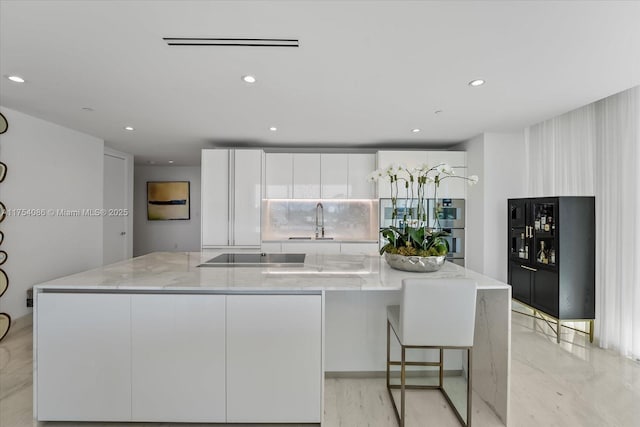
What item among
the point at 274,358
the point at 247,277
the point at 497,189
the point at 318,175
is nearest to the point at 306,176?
the point at 318,175

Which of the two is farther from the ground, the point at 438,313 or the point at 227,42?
the point at 227,42

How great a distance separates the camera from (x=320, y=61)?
199cm

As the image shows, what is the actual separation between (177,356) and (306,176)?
10.4 ft

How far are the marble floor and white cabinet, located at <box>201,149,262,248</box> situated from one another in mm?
2274

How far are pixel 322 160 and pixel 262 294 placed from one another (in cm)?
307

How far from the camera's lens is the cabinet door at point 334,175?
4457mm

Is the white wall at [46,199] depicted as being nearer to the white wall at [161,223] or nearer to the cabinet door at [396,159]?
the white wall at [161,223]

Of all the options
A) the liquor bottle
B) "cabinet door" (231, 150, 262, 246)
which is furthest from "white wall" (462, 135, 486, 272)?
"cabinet door" (231, 150, 262, 246)

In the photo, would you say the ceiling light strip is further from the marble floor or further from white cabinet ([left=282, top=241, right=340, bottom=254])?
white cabinet ([left=282, top=241, right=340, bottom=254])

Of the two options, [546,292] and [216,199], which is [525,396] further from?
[216,199]

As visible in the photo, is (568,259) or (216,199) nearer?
(568,259)

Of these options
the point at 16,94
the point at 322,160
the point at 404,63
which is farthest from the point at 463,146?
the point at 16,94

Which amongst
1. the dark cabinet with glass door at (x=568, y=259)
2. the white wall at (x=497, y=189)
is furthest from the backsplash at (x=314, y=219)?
the dark cabinet with glass door at (x=568, y=259)

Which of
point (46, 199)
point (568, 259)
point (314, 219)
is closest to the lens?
point (568, 259)
